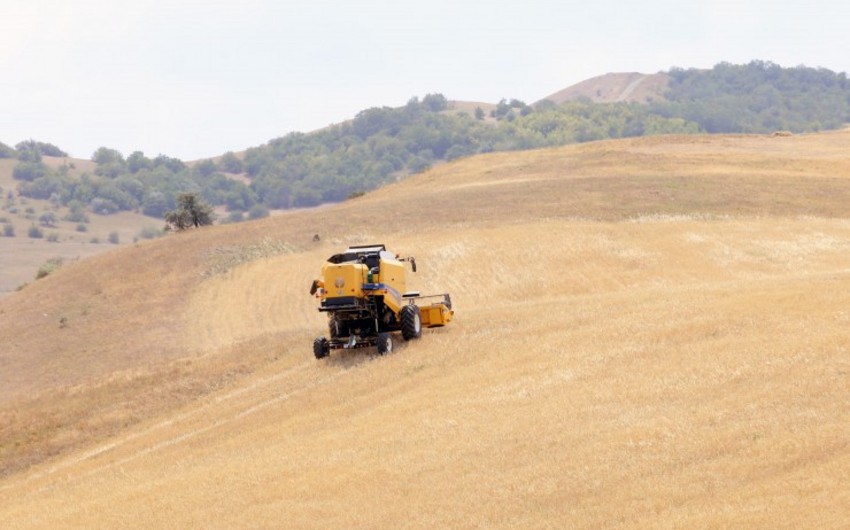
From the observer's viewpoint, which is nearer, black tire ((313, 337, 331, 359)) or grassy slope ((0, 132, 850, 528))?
grassy slope ((0, 132, 850, 528))

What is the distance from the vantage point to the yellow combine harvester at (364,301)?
30625 mm

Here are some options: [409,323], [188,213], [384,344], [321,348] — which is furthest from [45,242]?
[384,344]

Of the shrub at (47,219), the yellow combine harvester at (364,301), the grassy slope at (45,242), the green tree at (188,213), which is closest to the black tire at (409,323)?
the yellow combine harvester at (364,301)

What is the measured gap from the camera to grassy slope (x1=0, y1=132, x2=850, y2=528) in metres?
17.2

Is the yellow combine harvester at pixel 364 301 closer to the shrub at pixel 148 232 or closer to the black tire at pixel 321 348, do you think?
the black tire at pixel 321 348

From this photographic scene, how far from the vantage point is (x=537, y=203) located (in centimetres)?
6025

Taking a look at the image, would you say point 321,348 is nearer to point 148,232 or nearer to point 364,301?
point 364,301

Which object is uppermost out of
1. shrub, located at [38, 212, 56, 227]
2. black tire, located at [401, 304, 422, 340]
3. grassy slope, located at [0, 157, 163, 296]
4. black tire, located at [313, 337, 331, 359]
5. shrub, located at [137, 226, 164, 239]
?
black tire, located at [401, 304, 422, 340]

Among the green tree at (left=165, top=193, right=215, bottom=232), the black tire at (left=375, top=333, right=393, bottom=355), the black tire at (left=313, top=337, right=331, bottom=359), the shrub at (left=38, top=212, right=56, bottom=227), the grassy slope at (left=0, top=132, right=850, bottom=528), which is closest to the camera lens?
the grassy slope at (left=0, top=132, right=850, bottom=528)

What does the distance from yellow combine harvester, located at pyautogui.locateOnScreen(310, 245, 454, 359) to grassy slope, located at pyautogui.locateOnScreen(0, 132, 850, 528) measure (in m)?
0.73

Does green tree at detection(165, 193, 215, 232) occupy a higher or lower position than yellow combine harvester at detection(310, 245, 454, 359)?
higher

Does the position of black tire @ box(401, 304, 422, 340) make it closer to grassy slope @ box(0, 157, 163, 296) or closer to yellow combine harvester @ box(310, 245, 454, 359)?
yellow combine harvester @ box(310, 245, 454, 359)

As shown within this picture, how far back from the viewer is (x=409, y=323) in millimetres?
31688

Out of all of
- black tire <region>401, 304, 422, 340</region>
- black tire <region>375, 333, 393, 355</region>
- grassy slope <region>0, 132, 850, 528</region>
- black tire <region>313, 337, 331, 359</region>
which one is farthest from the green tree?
black tire <region>375, 333, 393, 355</region>
